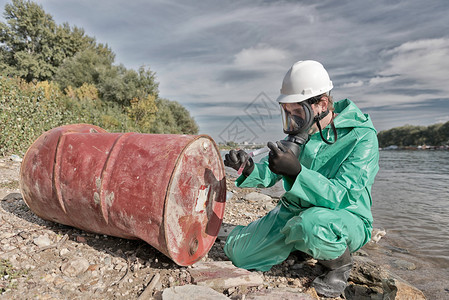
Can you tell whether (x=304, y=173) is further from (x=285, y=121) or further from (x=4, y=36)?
(x=4, y=36)

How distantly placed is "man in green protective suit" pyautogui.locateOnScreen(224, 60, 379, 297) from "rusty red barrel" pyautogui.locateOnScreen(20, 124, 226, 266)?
0.30 m

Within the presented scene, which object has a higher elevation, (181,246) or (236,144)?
(236,144)

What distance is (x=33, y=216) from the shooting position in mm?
3146

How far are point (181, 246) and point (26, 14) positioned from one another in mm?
35366

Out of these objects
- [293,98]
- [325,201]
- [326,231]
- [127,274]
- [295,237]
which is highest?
[293,98]

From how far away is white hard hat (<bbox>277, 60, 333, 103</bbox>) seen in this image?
7.68ft

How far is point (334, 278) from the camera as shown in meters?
2.20

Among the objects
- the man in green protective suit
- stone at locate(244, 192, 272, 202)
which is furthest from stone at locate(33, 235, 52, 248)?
stone at locate(244, 192, 272, 202)

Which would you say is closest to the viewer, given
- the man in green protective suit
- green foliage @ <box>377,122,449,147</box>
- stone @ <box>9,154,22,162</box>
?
the man in green protective suit

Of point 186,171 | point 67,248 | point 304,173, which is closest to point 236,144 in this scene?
point 186,171

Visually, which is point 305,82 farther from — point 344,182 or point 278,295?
point 278,295

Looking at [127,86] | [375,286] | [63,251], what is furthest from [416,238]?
[127,86]

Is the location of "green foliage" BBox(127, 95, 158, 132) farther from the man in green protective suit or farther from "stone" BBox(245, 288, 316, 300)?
"stone" BBox(245, 288, 316, 300)

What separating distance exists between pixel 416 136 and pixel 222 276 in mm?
42801
